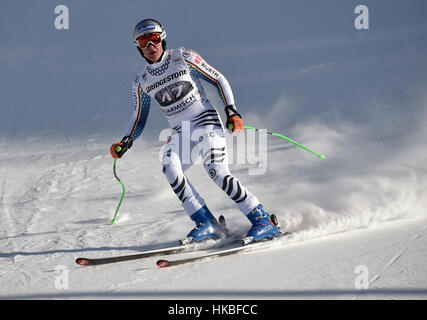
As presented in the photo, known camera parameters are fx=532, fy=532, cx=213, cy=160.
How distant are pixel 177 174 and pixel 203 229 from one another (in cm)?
51

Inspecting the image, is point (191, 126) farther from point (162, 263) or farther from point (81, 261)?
point (81, 261)

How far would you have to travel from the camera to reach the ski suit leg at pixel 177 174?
4.39m

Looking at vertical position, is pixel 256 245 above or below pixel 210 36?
below

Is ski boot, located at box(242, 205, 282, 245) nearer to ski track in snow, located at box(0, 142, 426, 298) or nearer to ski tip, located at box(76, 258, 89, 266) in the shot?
ski track in snow, located at box(0, 142, 426, 298)

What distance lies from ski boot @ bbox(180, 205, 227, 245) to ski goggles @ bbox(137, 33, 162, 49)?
1432 millimetres

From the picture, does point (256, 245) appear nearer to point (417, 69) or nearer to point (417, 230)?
point (417, 230)

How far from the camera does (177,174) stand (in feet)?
14.4

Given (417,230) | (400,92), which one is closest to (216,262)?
(417,230)

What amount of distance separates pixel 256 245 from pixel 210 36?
9969 mm

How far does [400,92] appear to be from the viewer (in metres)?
9.42

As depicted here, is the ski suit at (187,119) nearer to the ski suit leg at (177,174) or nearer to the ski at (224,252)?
the ski suit leg at (177,174)

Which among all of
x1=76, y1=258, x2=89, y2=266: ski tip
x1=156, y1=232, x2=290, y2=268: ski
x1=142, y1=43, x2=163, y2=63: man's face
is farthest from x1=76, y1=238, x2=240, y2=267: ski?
x1=142, y1=43, x2=163, y2=63: man's face

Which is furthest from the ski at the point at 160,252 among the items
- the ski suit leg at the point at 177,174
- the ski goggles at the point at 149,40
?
the ski goggles at the point at 149,40

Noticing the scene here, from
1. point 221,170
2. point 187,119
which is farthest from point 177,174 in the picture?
point 187,119
